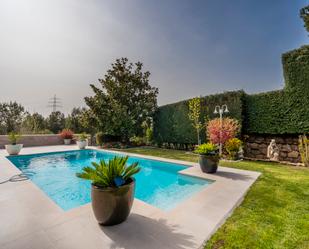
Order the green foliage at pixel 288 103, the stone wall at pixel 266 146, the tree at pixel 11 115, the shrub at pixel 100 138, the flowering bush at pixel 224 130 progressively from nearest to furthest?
the green foliage at pixel 288 103 < the stone wall at pixel 266 146 < the flowering bush at pixel 224 130 < the shrub at pixel 100 138 < the tree at pixel 11 115

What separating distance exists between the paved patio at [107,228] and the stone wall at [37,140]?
1407cm

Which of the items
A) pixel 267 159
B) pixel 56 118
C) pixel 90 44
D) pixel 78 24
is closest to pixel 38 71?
pixel 90 44

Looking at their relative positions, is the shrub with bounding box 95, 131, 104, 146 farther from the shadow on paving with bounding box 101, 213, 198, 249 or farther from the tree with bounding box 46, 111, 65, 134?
the tree with bounding box 46, 111, 65, 134

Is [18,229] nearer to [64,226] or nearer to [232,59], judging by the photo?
[64,226]

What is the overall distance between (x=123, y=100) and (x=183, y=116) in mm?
5668

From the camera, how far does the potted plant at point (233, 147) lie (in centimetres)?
864

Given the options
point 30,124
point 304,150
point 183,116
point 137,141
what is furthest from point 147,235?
point 30,124

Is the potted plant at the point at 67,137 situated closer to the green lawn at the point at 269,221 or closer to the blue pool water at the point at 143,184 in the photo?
the blue pool water at the point at 143,184

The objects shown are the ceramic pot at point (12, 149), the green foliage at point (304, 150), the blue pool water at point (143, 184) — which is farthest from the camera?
the ceramic pot at point (12, 149)

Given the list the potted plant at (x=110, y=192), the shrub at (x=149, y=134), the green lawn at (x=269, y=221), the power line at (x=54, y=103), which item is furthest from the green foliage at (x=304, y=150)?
the power line at (x=54, y=103)

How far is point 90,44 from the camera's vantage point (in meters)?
9.30

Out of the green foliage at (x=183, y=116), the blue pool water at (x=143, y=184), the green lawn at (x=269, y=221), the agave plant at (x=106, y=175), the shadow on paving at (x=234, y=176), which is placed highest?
the green foliage at (x=183, y=116)

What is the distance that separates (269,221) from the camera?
9.58ft

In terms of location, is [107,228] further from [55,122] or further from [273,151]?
[55,122]
